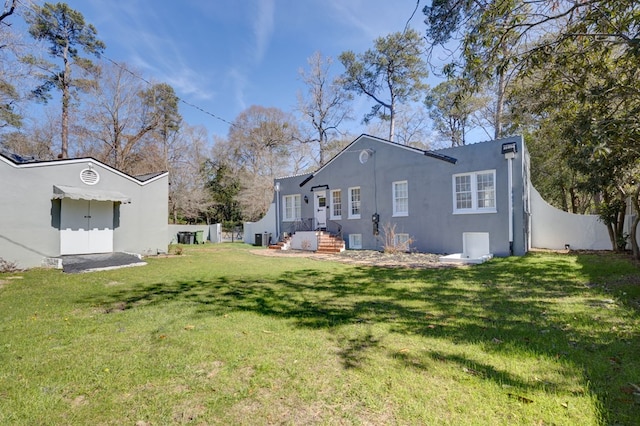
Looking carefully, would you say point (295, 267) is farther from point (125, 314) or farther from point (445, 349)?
point (445, 349)

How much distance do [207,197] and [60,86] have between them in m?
13.5

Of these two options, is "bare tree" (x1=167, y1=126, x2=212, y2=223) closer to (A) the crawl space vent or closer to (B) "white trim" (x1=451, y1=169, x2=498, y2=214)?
(A) the crawl space vent

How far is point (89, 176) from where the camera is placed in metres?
11.9

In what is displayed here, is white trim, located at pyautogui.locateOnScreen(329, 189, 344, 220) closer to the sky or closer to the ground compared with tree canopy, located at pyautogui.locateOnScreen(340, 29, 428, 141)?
closer to the ground

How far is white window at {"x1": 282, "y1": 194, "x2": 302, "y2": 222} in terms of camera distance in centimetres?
1909

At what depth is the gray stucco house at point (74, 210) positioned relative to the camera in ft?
32.7

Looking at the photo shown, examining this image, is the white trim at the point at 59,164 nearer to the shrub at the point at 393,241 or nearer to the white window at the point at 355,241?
the white window at the point at 355,241

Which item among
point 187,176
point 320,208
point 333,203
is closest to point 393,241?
point 333,203

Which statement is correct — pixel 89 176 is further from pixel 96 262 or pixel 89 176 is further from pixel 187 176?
pixel 187 176

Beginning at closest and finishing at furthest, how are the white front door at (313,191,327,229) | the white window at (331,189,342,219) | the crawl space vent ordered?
the crawl space vent, the white window at (331,189,342,219), the white front door at (313,191,327,229)

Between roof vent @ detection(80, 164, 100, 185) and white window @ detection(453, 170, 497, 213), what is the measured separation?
46.4 ft

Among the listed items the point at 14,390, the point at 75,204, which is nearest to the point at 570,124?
the point at 14,390

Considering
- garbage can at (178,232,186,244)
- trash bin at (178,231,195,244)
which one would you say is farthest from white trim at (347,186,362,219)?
garbage can at (178,232,186,244)

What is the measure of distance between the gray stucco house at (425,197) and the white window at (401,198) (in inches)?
1.8
